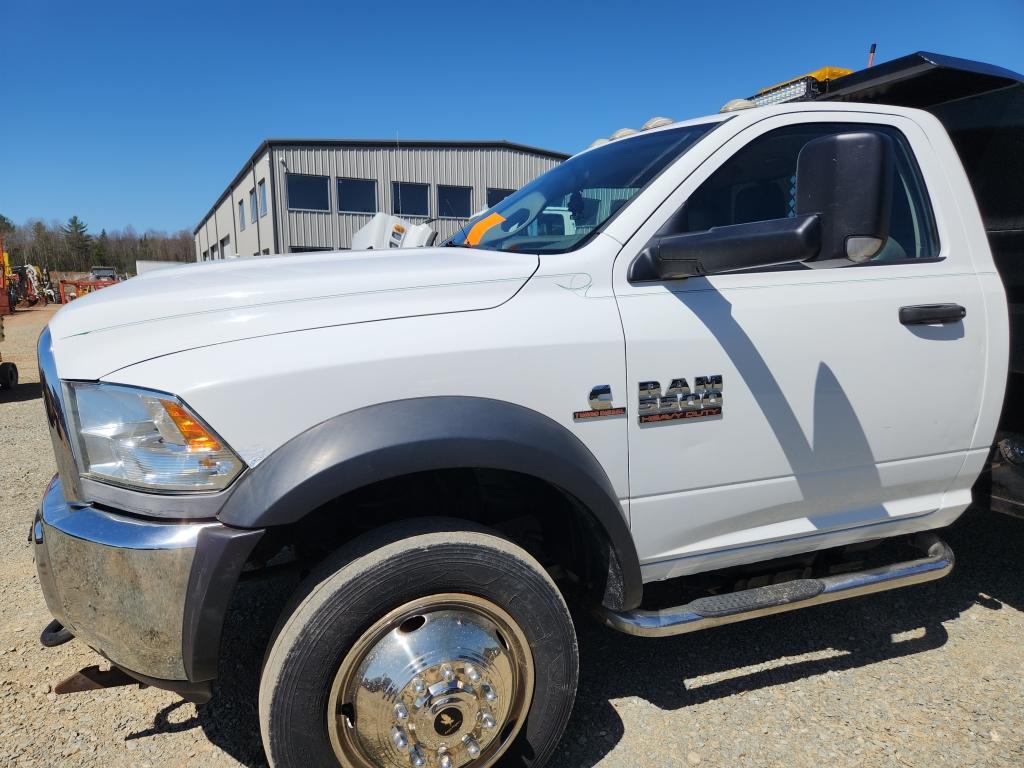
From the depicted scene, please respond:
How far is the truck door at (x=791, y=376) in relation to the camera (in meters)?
1.98

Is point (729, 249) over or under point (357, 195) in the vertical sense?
under

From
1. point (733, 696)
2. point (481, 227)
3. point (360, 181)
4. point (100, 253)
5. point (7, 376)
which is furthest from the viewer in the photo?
point (100, 253)

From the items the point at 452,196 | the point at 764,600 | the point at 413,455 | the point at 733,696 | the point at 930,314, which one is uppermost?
the point at 452,196

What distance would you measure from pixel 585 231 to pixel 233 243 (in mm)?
36703

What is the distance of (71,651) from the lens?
2.71m

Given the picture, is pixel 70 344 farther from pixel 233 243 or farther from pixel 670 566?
pixel 233 243

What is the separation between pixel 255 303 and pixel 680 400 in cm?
123

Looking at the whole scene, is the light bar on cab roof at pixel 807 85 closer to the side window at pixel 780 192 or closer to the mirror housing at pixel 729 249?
the side window at pixel 780 192

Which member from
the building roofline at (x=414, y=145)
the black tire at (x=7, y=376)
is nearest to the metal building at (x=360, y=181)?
the building roofline at (x=414, y=145)

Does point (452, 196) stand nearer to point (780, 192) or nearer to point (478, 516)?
point (780, 192)

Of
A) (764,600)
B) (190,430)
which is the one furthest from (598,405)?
(190,430)

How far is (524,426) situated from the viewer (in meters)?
1.77

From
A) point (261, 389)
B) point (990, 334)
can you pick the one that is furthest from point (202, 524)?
point (990, 334)

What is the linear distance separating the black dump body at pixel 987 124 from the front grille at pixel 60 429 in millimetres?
3206
